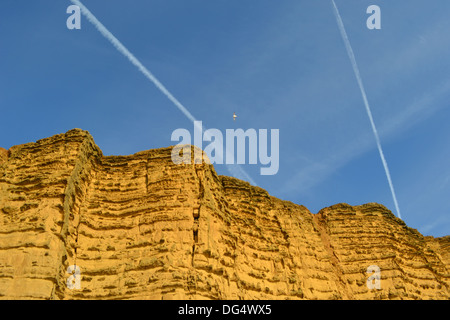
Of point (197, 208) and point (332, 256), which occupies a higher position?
point (197, 208)

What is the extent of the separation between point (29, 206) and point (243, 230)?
906 cm

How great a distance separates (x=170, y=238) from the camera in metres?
17.2

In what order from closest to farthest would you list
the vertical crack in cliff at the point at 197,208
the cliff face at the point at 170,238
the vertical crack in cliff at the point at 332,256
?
the cliff face at the point at 170,238, the vertical crack in cliff at the point at 197,208, the vertical crack in cliff at the point at 332,256

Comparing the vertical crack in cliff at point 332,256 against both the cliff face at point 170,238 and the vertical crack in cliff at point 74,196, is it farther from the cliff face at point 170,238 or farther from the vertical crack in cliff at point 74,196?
the vertical crack in cliff at point 74,196

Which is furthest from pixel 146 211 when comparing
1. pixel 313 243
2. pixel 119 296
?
pixel 313 243

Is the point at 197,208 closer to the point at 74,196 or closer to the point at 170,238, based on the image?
the point at 170,238

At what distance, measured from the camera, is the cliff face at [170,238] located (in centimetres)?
1591

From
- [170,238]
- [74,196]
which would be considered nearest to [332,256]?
[170,238]

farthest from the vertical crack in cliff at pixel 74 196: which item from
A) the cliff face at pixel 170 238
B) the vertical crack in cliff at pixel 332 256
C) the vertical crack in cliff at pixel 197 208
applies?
the vertical crack in cliff at pixel 332 256

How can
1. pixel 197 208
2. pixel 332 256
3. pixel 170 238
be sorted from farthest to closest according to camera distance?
pixel 332 256 < pixel 197 208 < pixel 170 238

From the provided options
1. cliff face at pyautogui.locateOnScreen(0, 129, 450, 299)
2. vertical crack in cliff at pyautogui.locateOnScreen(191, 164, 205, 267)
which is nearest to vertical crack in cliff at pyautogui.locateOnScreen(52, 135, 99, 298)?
cliff face at pyautogui.locateOnScreen(0, 129, 450, 299)

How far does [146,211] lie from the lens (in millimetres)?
18625

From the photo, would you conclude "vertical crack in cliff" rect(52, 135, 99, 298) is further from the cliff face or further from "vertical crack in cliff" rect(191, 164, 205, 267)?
"vertical crack in cliff" rect(191, 164, 205, 267)
